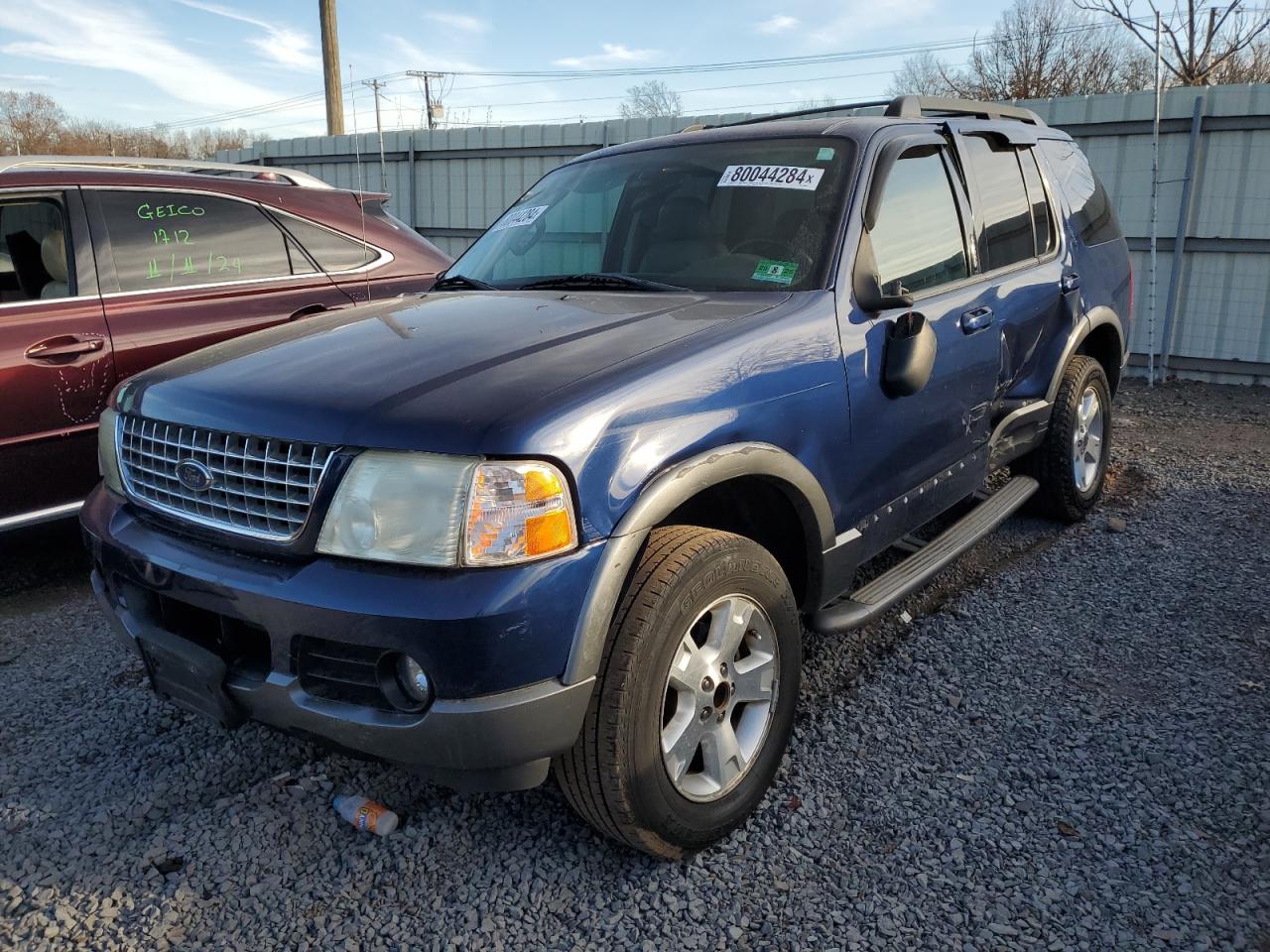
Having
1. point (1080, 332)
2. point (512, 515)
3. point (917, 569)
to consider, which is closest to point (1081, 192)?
point (1080, 332)

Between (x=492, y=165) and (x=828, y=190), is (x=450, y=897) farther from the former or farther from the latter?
(x=492, y=165)

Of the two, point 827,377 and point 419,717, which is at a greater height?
point 827,377

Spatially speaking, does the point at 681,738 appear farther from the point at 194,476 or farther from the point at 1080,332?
the point at 1080,332

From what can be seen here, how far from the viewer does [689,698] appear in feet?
7.56

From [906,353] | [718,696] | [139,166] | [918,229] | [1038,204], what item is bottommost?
[718,696]

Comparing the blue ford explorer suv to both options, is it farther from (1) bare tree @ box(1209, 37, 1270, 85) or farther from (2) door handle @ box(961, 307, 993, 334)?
(1) bare tree @ box(1209, 37, 1270, 85)

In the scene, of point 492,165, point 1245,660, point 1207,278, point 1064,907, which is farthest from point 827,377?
point 492,165

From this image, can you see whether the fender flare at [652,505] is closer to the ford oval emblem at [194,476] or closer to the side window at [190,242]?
the ford oval emblem at [194,476]

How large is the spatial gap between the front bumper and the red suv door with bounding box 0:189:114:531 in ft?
6.98

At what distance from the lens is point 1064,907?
2.20 metres

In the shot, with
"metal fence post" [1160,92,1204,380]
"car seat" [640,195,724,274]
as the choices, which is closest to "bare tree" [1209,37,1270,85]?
"metal fence post" [1160,92,1204,380]

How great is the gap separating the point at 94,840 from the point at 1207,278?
954 centimetres

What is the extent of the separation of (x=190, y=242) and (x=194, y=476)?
2615 mm

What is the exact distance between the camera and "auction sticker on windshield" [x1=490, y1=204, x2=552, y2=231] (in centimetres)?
359
